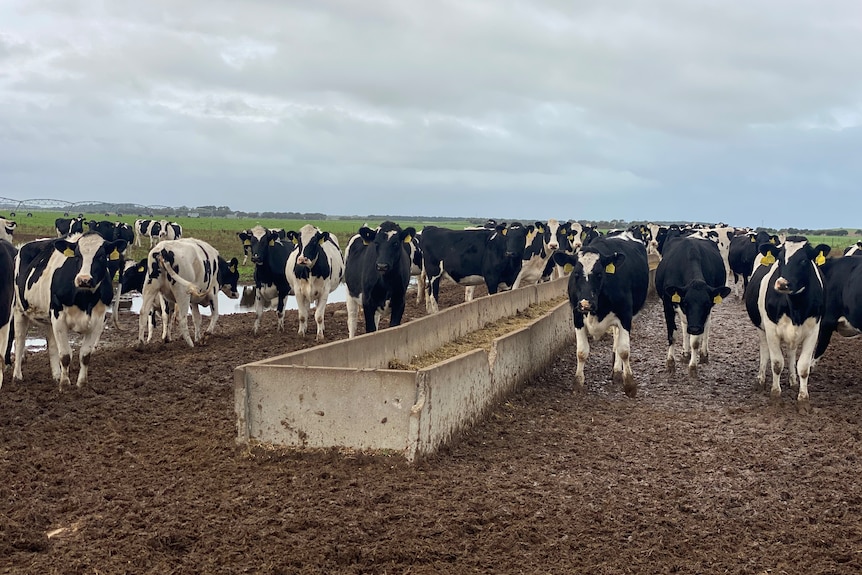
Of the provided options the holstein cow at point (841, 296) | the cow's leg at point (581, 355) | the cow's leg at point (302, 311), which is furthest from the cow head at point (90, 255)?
the holstein cow at point (841, 296)

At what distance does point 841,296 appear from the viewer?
11617 millimetres

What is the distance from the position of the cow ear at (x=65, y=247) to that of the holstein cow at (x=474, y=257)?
983 cm

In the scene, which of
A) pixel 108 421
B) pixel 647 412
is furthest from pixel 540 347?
pixel 108 421

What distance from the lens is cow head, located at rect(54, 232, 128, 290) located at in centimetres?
1028

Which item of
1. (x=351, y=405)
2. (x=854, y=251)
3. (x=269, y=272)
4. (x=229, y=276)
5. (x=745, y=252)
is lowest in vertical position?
(x=351, y=405)

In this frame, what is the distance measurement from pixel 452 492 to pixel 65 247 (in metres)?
7.03

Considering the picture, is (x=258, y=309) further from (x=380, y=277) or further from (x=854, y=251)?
(x=854, y=251)

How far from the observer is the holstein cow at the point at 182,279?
13.9 metres

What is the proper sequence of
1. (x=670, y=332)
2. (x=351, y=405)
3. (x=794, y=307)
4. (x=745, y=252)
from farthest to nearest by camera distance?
1. (x=745, y=252)
2. (x=670, y=332)
3. (x=794, y=307)
4. (x=351, y=405)

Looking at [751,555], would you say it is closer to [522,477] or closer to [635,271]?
[522,477]

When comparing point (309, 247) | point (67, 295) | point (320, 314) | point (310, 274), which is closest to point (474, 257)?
point (310, 274)

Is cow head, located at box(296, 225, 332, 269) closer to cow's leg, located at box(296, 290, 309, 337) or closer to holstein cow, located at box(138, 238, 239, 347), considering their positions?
cow's leg, located at box(296, 290, 309, 337)

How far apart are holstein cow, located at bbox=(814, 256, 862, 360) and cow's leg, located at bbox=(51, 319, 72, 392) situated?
9799 millimetres

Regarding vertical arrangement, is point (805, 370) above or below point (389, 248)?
below
